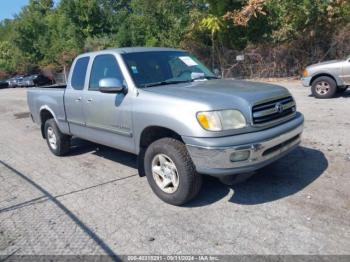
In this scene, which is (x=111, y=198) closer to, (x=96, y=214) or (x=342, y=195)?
(x=96, y=214)

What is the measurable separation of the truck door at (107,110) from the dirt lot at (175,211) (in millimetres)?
650

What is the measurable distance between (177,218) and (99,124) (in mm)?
2018

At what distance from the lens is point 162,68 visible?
16.8 ft

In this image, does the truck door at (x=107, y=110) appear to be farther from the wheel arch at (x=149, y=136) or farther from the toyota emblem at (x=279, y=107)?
the toyota emblem at (x=279, y=107)

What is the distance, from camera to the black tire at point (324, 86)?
11.0 meters

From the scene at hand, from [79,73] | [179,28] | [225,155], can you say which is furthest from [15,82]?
[225,155]

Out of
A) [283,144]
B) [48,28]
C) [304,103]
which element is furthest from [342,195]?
[48,28]

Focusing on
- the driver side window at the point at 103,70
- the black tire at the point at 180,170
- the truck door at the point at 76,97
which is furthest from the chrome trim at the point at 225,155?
the truck door at the point at 76,97

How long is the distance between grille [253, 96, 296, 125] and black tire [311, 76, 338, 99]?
715 cm

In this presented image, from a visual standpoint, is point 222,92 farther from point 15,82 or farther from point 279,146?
point 15,82

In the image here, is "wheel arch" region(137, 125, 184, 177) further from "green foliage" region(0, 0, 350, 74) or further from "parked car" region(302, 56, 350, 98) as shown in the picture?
"green foliage" region(0, 0, 350, 74)

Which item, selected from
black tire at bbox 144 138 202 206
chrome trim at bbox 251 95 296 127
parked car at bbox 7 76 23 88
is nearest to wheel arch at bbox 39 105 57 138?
black tire at bbox 144 138 202 206

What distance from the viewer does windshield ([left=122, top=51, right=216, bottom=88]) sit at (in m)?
4.86

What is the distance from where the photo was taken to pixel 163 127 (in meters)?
4.23
